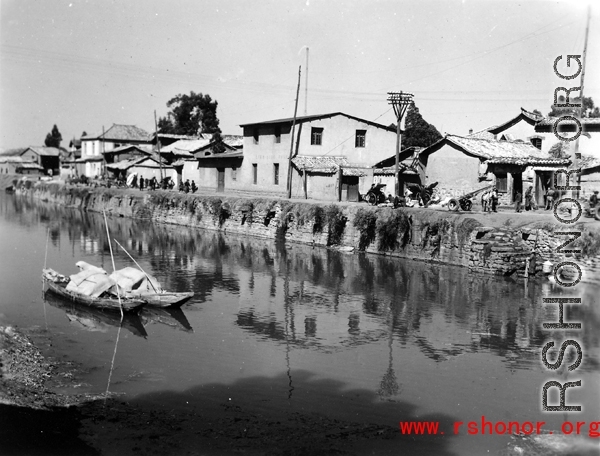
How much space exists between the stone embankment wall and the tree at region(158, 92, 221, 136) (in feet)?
125

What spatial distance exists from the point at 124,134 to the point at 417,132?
1621 inches

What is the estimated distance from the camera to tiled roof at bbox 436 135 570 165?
1284 inches

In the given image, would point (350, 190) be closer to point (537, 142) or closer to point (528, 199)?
point (537, 142)

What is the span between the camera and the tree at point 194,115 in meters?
86.5

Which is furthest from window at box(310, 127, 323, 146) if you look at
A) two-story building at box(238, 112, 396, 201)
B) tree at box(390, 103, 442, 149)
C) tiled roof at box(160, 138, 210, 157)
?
tiled roof at box(160, 138, 210, 157)

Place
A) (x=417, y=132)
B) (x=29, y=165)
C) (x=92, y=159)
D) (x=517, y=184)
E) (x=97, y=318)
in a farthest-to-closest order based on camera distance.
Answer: (x=29, y=165), (x=92, y=159), (x=417, y=132), (x=517, y=184), (x=97, y=318)

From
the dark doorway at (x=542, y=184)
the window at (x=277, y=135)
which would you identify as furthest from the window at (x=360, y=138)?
the dark doorway at (x=542, y=184)

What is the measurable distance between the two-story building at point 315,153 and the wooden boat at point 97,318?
23093 millimetres

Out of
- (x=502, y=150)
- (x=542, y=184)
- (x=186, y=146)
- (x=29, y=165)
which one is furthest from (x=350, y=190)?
(x=29, y=165)

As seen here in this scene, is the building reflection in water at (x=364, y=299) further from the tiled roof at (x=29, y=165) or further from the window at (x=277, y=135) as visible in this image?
the tiled roof at (x=29, y=165)

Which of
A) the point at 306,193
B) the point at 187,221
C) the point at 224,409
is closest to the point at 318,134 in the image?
the point at 306,193

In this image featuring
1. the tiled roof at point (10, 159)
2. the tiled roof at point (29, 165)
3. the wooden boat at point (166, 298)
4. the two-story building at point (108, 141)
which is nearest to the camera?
the wooden boat at point (166, 298)

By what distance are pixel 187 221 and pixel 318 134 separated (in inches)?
429

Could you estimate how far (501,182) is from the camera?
33062 millimetres
